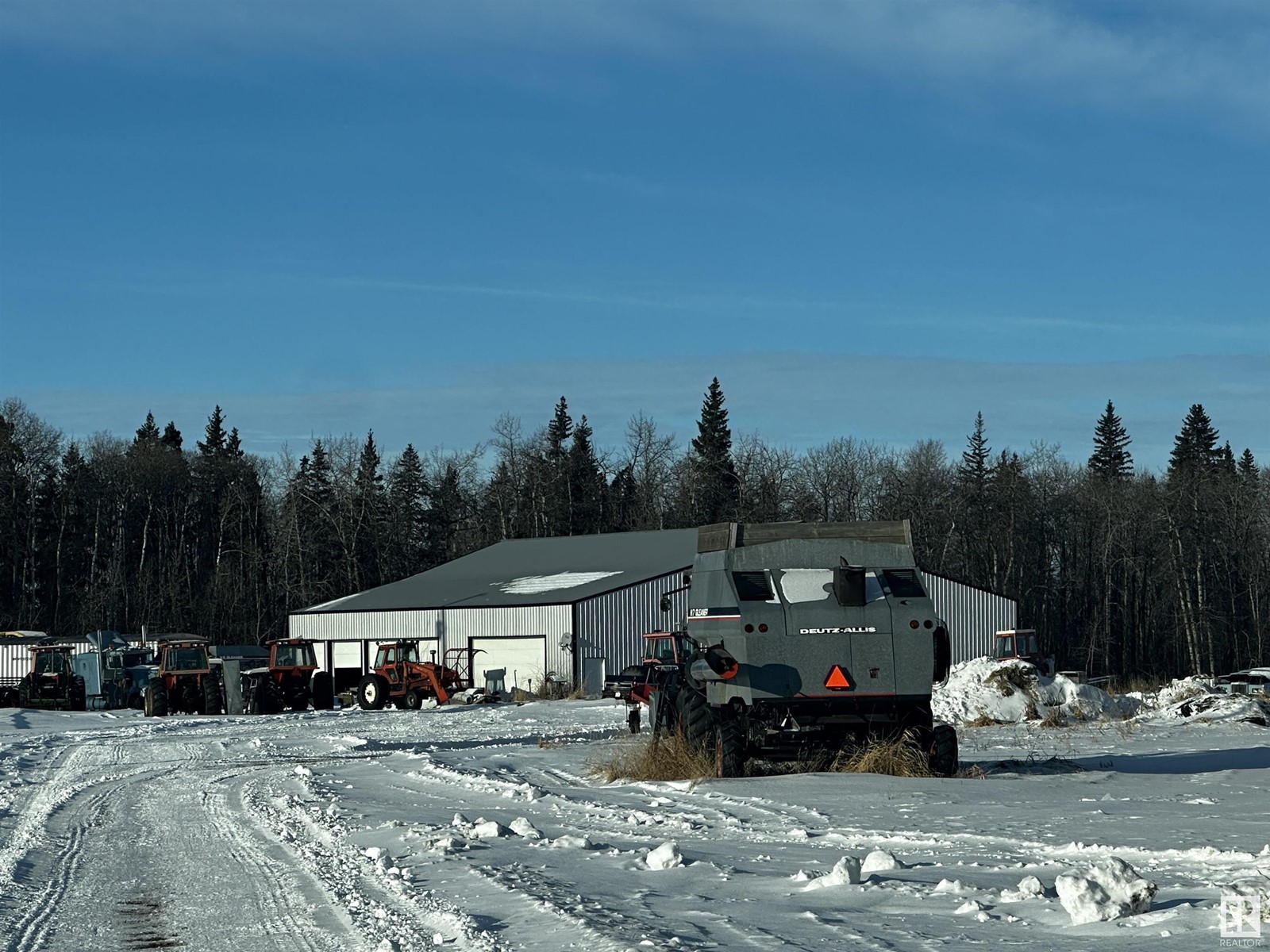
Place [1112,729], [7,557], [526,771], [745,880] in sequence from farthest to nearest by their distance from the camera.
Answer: [7,557] → [1112,729] → [526,771] → [745,880]

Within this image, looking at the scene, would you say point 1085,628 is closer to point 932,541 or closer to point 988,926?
point 932,541

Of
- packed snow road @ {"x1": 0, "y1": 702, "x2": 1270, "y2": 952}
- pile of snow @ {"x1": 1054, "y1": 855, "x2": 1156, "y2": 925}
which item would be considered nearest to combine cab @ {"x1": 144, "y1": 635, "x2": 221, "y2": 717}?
packed snow road @ {"x1": 0, "y1": 702, "x2": 1270, "y2": 952}

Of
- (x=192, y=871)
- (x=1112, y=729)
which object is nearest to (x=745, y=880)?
(x=192, y=871)

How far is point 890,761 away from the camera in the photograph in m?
17.4

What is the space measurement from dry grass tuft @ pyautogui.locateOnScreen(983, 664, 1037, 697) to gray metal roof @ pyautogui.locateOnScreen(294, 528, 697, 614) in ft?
73.8

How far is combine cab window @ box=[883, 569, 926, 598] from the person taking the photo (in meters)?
18.2

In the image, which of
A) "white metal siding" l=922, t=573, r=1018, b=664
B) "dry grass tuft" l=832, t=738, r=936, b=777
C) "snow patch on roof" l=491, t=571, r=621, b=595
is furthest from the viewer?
"white metal siding" l=922, t=573, r=1018, b=664

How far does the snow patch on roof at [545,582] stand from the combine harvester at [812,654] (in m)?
39.1

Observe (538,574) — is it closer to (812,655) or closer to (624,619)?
(624,619)

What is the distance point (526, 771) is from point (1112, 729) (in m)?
14.1

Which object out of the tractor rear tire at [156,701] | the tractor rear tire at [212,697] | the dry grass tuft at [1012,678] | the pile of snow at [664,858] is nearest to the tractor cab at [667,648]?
the dry grass tuft at [1012,678]

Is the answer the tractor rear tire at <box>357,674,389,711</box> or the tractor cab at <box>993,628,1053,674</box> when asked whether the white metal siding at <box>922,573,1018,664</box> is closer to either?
the tractor cab at <box>993,628,1053,674</box>

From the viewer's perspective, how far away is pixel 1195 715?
107 ft

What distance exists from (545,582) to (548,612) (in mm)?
6181
